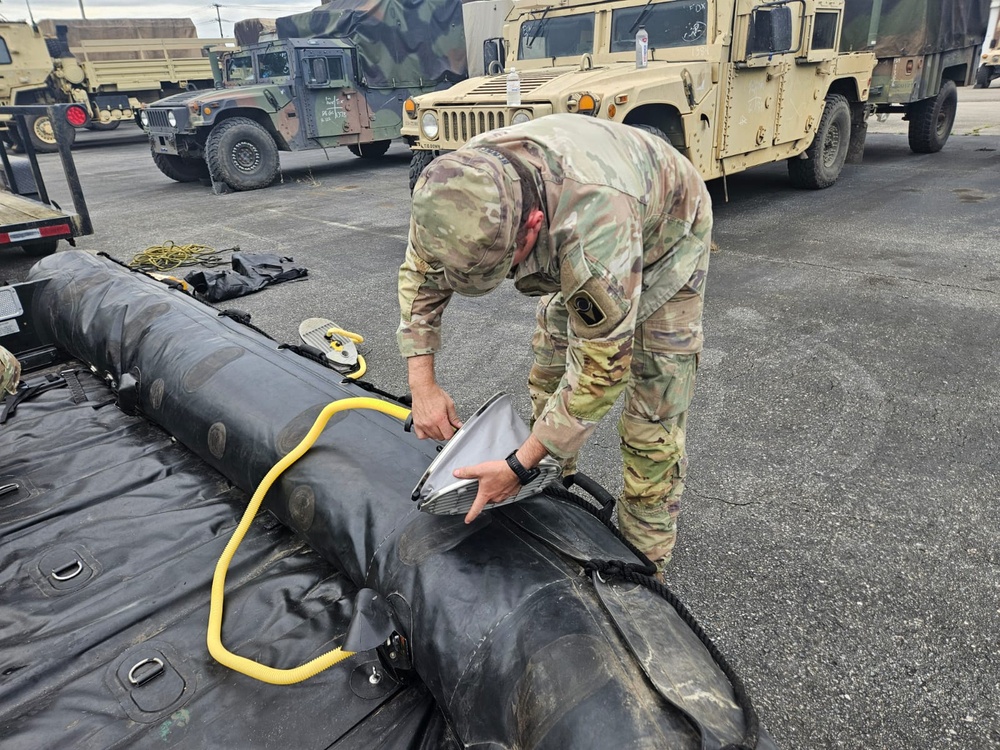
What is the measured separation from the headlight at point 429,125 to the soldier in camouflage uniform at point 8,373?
4.40 m

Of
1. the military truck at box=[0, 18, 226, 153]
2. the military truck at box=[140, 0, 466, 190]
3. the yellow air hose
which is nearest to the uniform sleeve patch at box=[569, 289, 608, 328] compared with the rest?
the yellow air hose

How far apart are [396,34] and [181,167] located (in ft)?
13.1

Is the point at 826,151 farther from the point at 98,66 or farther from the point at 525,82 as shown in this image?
the point at 98,66

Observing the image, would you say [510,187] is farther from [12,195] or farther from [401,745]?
[12,195]

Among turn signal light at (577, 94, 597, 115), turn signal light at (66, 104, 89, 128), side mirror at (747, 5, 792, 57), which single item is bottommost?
turn signal light at (577, 94, 597, 115)

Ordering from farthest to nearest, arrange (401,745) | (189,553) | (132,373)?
(132,373), (189,553), (401,745)

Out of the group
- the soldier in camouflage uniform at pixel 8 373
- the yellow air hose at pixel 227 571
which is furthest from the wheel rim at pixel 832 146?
the soldier in camouflage uniform at pixel 8 373

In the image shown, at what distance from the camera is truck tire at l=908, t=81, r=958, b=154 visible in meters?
9.48

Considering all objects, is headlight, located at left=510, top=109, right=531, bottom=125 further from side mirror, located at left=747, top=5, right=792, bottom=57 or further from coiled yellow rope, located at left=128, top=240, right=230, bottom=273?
coiled yellow rope, located at left=128, top=240, right=230, bottom=273

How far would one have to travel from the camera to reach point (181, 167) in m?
10.5

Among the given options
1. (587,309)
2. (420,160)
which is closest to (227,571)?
(587,309)

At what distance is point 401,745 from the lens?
1.49m

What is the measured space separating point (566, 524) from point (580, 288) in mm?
601

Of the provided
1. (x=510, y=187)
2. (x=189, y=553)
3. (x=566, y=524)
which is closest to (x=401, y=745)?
(x=566, y=524)
